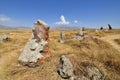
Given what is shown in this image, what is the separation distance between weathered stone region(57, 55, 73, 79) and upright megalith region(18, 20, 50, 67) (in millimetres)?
1827

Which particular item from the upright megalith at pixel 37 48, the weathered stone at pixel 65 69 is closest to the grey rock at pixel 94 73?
the weathered stone at pixel 65 69

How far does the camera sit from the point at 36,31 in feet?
42.0

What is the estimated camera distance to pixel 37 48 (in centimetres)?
1225

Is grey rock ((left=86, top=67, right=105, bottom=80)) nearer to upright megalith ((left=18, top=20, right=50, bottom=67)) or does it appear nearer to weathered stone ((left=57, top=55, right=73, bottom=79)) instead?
weathered stone ((left=57, top=55, right=73, bottom=79))

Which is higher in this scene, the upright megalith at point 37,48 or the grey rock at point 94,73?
the upright megalith at point 37,48

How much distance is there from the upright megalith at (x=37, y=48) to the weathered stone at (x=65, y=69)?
1.83m

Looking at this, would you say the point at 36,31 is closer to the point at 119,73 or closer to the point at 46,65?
the point at 46,65

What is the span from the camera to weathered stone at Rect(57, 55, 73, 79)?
10.1 m

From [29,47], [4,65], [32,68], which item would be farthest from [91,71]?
[4,65]

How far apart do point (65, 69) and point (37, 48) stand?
297 centimetres

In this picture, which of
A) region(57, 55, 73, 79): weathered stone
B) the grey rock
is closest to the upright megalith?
region(57, 55, 73, 79): weathered stone

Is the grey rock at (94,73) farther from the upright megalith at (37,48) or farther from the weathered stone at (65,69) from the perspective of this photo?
the upright megalith at (37,48)

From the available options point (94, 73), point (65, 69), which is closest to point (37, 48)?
point (65, 69)

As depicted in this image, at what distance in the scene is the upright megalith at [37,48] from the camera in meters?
11.7
